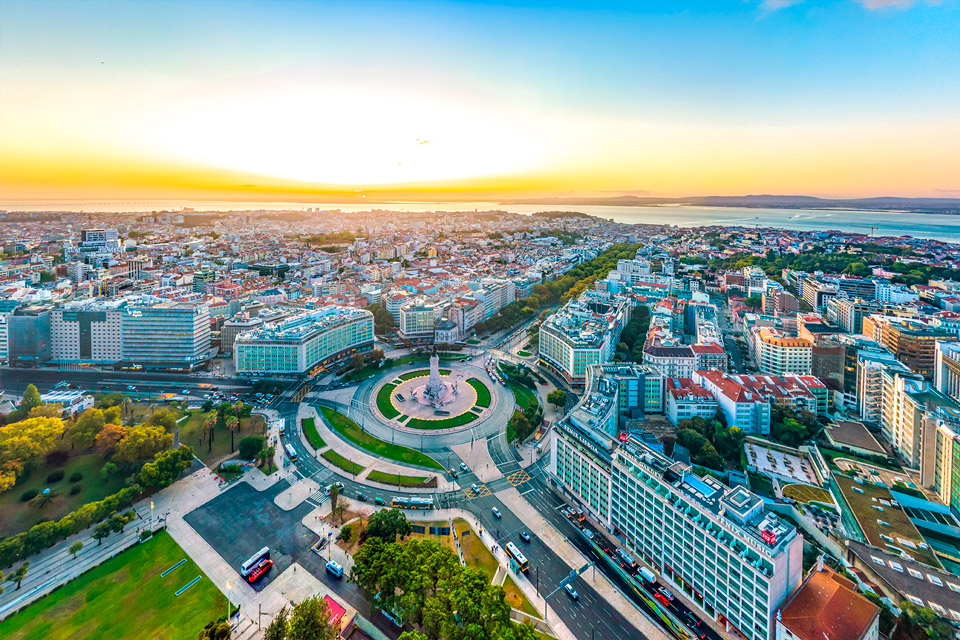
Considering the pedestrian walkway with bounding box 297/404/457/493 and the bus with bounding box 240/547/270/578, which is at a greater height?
the pedestrian walkway with bounding box 297/404/457/493

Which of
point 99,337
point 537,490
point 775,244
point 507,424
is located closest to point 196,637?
point 537,490

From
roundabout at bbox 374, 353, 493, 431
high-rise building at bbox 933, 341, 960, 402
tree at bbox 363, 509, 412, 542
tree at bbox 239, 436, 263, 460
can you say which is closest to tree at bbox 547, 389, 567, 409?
roundabout at bbox 374, 353, 493, 431

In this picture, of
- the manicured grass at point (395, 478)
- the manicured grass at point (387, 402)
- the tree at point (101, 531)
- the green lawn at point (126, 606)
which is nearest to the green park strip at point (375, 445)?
the manicured grass at point (395, 478)

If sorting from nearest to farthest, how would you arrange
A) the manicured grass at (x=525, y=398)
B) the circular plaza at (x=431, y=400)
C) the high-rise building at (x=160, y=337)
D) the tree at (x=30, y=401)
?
the tree at (x=30, y=401), the circular plaza at (x=431, y=400), the manicured grass at (x=525, y=398), the high-rise building at (x=160, y=337)

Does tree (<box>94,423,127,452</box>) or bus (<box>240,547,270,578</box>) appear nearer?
bus (<box>240,547,270,578</box>)

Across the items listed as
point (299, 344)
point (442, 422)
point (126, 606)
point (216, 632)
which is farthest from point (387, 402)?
point (216, 632)

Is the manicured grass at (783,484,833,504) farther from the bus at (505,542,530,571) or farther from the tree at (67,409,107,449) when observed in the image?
the tree at (67,409,107,449)

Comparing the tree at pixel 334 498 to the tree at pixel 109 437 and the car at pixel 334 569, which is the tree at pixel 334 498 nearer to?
the car at pixel 334 569
